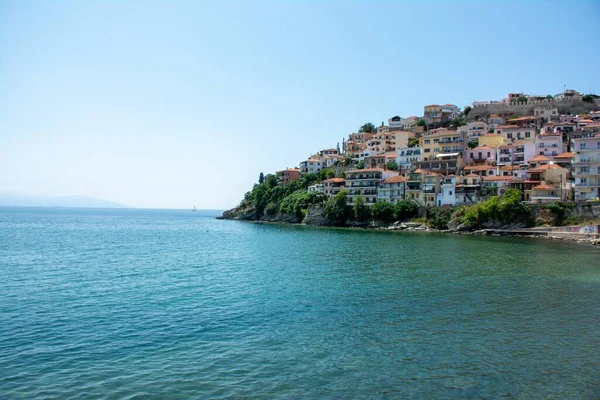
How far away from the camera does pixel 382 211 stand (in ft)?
256

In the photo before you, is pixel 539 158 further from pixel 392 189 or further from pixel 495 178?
pixel 392 189

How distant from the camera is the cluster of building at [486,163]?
65.6 metres

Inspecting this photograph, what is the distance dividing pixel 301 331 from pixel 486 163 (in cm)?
7726

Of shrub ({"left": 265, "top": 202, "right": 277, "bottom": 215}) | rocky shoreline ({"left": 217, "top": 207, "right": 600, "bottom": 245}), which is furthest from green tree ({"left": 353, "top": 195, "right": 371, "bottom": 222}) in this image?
shrub ({"left": 265, "top": 202, "right": 277, "bottom": 215})

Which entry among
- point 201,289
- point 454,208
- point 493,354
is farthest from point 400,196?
point 493,354

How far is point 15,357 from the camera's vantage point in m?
14.1

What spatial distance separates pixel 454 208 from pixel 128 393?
224ft

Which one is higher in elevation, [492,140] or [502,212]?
[492,140]

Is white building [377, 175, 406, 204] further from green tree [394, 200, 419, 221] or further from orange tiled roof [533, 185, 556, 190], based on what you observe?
orange tiled roof [533, 185, 556, 190]

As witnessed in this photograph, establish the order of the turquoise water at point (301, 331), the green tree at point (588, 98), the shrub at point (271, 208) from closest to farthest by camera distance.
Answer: the turquoise water at point (301, 331) < the green tree at point (588, 98) < the shrub at point (271, 208)

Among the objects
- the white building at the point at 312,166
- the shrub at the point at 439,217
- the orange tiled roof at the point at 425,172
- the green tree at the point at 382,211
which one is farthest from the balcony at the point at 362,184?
the white building at the point at 312,166

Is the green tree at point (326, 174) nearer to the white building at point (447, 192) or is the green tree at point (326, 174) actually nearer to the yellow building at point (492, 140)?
the yellow building at point (492, 140)

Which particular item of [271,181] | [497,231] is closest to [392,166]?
[497,231]

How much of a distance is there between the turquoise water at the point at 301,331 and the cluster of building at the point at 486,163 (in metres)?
38.1
